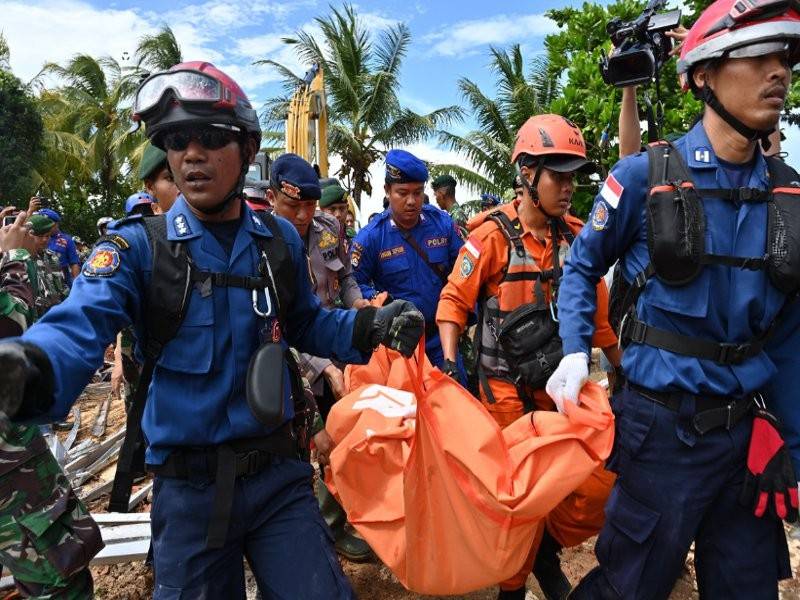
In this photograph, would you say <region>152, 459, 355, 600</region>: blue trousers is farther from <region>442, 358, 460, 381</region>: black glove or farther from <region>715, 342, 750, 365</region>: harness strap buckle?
<region>715, 342, 750, 365</region>: harness strap buckle

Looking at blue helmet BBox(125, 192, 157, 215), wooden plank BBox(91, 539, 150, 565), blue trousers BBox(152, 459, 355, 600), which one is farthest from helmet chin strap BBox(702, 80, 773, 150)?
wooden plank BBox(91, 539, 150, 565)

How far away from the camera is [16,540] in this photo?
7.79ft

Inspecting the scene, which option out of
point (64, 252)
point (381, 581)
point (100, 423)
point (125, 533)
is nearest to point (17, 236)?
point (125, 533)

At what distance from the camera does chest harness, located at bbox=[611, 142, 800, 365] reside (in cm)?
190

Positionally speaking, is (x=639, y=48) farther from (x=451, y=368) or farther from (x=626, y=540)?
(x=626, y=540)

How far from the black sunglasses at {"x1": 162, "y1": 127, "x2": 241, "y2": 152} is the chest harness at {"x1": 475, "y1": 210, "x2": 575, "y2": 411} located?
1.63 metres

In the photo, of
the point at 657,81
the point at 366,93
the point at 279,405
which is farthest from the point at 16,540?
the point at 366,93

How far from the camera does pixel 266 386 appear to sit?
5.80 feet

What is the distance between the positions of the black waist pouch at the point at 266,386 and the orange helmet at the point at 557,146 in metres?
1.85

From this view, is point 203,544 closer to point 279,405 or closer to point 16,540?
point 279,405

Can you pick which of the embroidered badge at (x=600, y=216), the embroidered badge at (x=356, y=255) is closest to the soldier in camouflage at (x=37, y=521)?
the embroidered badge at (x=356, y=255)

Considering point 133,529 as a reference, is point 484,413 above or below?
above

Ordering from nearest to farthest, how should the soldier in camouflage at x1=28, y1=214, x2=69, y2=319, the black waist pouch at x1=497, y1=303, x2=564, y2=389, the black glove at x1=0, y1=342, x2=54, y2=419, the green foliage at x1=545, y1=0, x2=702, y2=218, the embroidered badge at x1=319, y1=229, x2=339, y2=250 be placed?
1. the black glove at x1=0, y1=342, x2=54, y2=419
2. the black waist pouch at x1=497, y1=303, x2=564, y2=389
3. the embroidered badge at x1=319, y1=229, x2=339, y2=250
4. the green foliage at x1=545, y1=0, x2=702, y2=218
5. the soldier in camouflage at x1=28, y1=214, x2=69, y2=319

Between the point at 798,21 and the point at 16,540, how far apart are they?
11.2 ft
